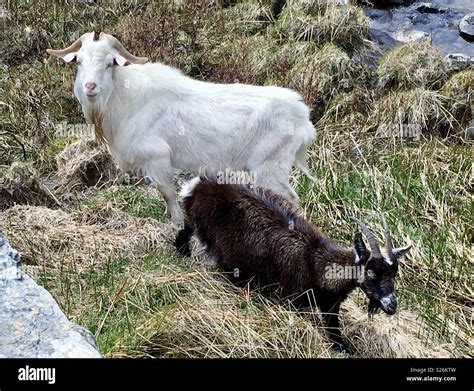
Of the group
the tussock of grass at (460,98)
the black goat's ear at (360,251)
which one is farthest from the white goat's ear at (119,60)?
the tussock of grass at (460,98)

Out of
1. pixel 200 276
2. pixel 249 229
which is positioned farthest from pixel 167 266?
pixel 249 229

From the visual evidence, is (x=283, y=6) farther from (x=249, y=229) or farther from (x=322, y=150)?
(x=249, y=229)

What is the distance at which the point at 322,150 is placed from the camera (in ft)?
26.3

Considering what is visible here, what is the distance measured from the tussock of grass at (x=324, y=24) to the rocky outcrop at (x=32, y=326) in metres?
7.25

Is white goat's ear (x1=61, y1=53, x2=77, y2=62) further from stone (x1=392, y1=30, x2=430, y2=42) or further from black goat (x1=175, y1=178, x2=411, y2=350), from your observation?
stone (x1=392, y1=30, x2=430, y2=42)

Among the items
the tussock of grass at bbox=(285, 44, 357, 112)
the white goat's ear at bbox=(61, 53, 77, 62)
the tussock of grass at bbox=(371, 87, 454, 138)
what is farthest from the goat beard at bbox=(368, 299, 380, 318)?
the tussock of grass at bbox=(285, 44, 357, 112)

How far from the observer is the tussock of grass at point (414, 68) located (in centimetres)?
952

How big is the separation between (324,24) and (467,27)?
2.13 metres

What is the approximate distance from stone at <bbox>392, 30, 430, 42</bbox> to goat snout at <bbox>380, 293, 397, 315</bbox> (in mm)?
6318

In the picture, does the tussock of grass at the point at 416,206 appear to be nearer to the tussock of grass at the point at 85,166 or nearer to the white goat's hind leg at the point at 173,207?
the white goat's hind leg at the point at 173,207

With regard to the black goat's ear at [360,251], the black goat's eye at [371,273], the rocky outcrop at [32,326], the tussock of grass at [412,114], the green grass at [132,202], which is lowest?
the green grass at [132,202]

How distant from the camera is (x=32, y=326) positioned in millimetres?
3314

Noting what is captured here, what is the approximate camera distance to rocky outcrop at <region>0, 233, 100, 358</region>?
3.18m
